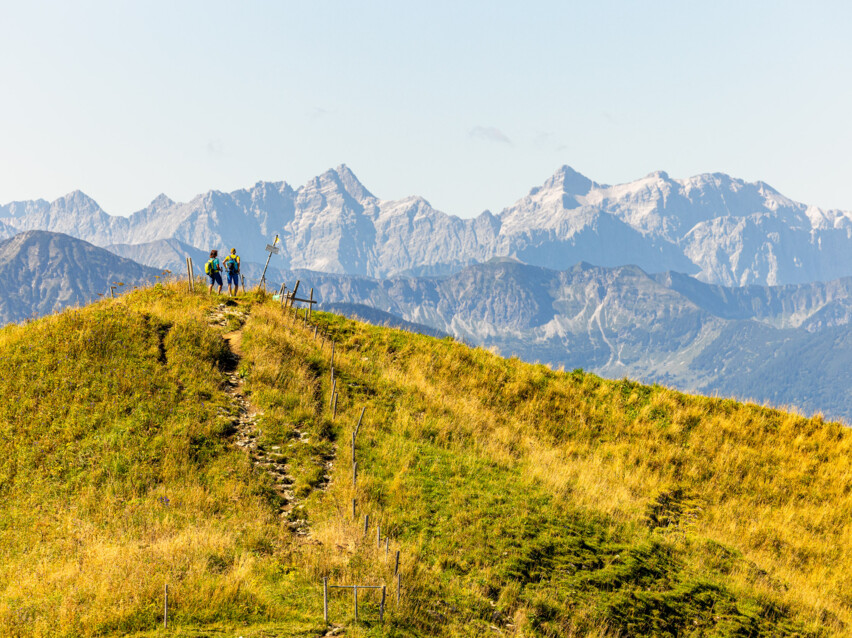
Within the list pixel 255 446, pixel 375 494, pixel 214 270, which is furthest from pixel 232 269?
pixel 375 494

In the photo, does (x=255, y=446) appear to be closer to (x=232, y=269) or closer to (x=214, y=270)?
(x=214, y=270)

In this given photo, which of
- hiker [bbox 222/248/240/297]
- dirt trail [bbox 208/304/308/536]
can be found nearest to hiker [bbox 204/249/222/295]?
hiker [bbox 222/248/240/297]

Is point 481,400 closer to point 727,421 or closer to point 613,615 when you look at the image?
point 727,421

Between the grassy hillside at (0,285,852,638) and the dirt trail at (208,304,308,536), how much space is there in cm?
11

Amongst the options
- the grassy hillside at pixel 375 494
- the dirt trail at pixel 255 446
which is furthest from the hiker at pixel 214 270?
the dirt trail at pixel 255 446

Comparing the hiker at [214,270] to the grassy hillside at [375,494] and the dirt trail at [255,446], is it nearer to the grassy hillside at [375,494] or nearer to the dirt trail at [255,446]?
the grassy hillside at [375,494]

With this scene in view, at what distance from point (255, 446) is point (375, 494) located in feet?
14.9

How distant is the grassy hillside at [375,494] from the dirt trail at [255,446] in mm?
114

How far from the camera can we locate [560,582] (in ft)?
45.0

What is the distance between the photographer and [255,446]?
725 inches

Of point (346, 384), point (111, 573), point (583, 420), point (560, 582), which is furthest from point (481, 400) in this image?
point (111, 573)

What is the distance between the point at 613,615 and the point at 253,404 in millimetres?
13238

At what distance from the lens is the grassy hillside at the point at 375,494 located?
1194cm

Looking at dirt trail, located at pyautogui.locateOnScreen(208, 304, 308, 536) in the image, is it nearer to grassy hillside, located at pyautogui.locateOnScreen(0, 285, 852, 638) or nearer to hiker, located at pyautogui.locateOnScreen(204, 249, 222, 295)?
grassy hillside, located at pyautogui.locateOnScreen(0, 285, 852, 638)
